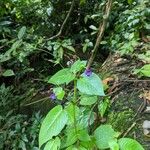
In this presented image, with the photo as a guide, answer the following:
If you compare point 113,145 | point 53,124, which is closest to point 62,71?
point 53,124

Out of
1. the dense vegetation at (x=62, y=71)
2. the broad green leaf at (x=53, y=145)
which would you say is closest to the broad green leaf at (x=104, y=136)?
the dense vegetation at (x=62, y=71)

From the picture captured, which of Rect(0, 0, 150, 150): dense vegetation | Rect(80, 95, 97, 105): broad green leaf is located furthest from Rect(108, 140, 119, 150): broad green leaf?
Rect(80, 95, 97, 105): broad green leaf

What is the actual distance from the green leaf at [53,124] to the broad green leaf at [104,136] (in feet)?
0.46

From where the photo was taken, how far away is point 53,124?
122 centimetres

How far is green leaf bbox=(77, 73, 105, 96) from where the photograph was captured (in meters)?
1.19

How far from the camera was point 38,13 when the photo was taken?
153 inches

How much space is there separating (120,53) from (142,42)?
26cm

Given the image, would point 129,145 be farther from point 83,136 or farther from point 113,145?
point 83,136

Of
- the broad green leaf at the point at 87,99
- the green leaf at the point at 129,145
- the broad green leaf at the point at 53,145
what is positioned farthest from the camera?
the broad green leaf at the point at 87,99

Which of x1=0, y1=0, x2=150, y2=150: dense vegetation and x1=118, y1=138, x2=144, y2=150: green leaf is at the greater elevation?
x1=118, y1=138, x2=144, y2=150: green leaf

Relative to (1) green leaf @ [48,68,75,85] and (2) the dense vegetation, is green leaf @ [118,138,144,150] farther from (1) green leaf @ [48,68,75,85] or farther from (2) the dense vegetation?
(1) green leaf @ [48,68,75,85]

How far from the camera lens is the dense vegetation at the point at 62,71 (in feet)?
4.07

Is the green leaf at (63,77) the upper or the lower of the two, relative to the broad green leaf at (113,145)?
upper

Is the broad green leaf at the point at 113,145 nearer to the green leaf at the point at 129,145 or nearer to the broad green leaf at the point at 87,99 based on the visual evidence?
the green leaf at the point at 129,145
